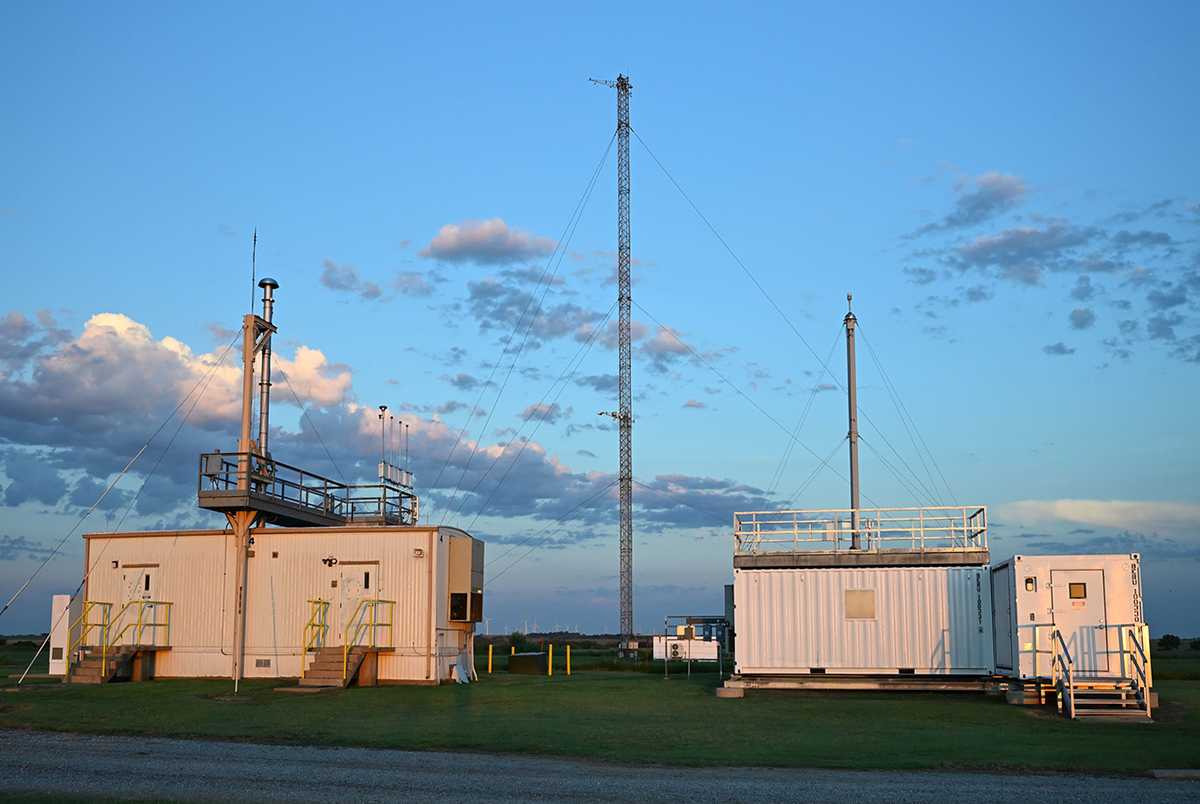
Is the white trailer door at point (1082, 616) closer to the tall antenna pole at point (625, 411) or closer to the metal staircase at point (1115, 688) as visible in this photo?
the metal staircase at point (1115, 688)

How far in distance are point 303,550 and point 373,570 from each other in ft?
7.64

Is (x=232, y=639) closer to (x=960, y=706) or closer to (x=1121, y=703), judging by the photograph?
(x=960, y=706)

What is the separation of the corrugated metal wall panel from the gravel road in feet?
40.9

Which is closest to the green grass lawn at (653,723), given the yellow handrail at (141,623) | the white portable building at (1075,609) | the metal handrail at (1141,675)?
the metal handrail at (1141,675)

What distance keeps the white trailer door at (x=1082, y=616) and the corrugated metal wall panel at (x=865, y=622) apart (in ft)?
9.63

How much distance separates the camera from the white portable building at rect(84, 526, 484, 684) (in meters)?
29.6

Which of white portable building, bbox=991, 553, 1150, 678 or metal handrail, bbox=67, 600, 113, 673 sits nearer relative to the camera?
white portable building, bbox=991, 553, 1150, 678

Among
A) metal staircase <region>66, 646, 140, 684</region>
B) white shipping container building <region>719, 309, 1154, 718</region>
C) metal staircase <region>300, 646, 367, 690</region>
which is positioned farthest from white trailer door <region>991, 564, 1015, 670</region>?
metal staircase <region>66, 646, 140, 684</region>

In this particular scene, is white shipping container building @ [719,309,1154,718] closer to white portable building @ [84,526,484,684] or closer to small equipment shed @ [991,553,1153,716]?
small equipment shed @ [991,553,1153,716]

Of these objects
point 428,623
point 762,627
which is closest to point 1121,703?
point 762,627

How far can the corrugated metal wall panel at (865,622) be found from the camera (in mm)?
25984

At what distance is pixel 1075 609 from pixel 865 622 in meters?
5.18

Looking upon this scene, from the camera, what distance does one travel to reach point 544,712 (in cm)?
2134

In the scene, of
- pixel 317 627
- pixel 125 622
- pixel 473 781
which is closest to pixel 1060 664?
pixel 473 781
